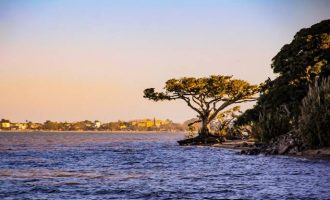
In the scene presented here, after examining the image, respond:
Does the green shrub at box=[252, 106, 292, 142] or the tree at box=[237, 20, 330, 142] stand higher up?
the tree at box=[237, 20, 330, 142]

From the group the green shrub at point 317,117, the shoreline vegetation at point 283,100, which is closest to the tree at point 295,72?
the shoreline vegetation at point 283,100

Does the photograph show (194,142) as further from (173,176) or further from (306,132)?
(173,176)

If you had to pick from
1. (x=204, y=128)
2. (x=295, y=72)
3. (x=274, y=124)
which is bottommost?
(x=274, y=124)

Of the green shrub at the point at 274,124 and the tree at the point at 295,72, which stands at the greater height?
the tree at the point at 295,72

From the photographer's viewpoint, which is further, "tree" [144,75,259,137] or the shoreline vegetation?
"tree" [144,75,259,137]

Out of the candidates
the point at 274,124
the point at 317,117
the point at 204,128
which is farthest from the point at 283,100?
the point at 204,128

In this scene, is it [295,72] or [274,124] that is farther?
[295,72]

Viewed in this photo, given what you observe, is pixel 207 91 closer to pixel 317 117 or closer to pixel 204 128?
pixel 204 128

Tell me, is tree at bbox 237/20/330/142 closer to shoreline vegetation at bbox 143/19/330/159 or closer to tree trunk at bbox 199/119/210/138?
shoreline vegetation at bbox 143/19/330/159

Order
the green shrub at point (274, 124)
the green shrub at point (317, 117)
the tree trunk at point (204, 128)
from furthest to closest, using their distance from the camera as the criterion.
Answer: the tree trunk at point (204, 128)
the green shrub at point (274, 124)
the green shrub at point (317, 117)

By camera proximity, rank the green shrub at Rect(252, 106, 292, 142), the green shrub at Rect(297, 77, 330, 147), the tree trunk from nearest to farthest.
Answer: the green shrub at Rect(297, 77, 330, 147)
the green shrub at Rect(252, 106, 292, 142)
the tree trunk

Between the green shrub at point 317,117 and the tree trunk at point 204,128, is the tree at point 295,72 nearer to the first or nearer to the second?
the green shrub at point 317,117

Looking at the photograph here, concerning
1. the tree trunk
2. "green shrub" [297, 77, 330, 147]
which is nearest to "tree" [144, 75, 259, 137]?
the tree trunk

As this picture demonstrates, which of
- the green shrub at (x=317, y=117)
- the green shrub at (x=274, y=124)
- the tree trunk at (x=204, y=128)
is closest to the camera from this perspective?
the green shrub at (x=317, y=117)
